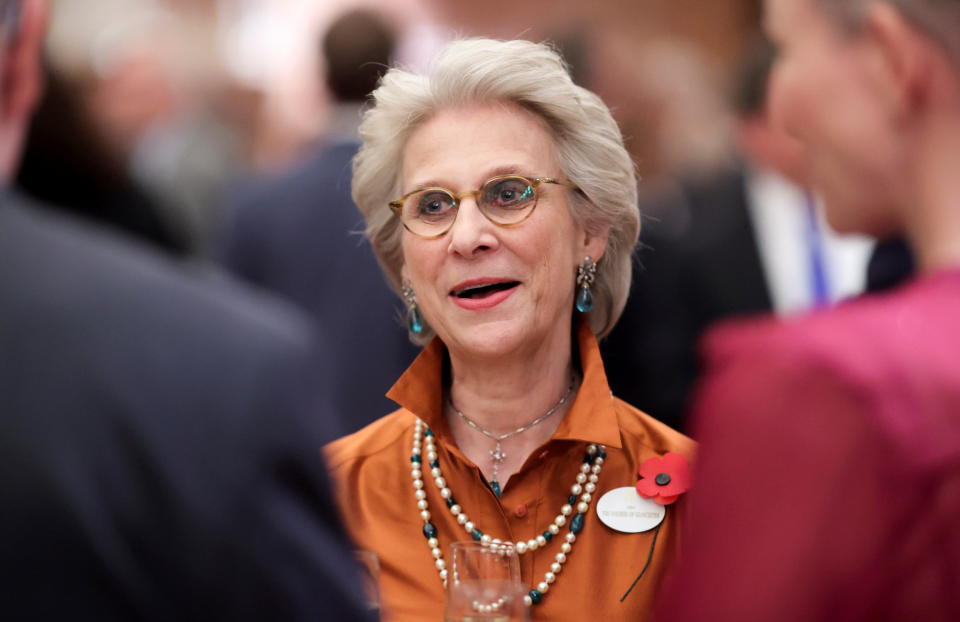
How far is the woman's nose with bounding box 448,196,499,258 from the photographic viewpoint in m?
2.60

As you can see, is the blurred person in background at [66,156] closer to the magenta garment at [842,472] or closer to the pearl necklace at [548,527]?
the pearl necklace at [548,527]

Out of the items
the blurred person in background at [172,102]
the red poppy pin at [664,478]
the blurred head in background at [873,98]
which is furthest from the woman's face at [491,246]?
the blurred person in background at [172,102]

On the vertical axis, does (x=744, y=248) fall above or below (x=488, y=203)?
below

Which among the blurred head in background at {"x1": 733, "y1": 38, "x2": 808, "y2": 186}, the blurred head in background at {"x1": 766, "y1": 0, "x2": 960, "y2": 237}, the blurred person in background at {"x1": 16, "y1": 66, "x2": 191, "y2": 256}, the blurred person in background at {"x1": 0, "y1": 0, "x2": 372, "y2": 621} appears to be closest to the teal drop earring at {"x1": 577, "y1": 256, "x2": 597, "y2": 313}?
the blurred head in background at {"x1": 766, "y1": 0, "x2": 960, "y2": 237}

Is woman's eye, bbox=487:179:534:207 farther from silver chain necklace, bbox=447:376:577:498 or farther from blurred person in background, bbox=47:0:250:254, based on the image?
blurred person in background, bbox=47:0:250:254

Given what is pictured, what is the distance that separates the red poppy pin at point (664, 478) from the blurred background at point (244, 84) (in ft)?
2.47

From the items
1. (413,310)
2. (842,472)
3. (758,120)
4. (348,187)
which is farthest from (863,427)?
(758,120)

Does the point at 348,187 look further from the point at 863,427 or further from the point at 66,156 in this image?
the point at 863,427

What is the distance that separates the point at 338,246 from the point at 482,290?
100 cm

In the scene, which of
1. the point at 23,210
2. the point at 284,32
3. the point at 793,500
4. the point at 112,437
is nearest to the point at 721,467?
the point at 793,500

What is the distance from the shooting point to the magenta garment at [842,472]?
145 cm

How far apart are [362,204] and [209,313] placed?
1299 millimetres

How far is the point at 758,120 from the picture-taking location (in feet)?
17.4

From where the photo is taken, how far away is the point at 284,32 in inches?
447
